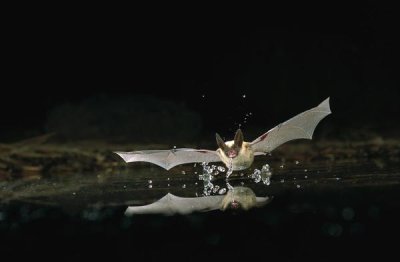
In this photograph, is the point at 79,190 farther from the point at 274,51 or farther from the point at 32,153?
the point at 274,51

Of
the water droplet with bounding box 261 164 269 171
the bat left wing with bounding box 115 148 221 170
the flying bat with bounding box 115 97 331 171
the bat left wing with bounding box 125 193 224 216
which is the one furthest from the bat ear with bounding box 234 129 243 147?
the water droplet with bounding box 261 164 269 171

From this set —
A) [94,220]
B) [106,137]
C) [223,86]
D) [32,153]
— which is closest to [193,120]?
[223,86]

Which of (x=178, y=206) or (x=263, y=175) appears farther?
(x=263, y=175)

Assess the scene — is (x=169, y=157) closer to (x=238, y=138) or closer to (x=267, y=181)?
(x=238, y=138)

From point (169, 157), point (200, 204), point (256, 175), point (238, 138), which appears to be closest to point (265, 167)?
point (256, 175)

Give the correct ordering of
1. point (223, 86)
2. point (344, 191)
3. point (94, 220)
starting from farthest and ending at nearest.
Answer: point (223, 86)
point (344, 191)
point (94, 220)

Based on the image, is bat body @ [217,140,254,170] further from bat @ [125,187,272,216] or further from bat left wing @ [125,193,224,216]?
bat left wing @ [125,193,224,216]
